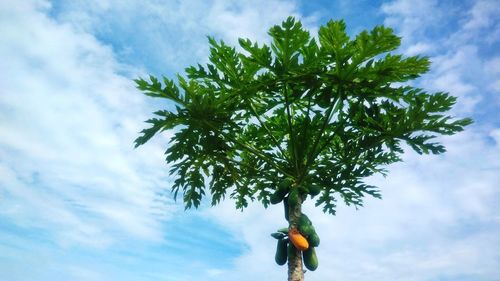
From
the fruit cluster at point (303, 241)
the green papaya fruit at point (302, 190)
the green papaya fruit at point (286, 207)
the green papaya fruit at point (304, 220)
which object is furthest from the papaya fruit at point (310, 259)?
the green papaya fruit at point (302, 190)

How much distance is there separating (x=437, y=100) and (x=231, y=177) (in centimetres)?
427

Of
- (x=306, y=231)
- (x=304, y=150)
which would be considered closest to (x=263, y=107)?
(x=304, y=150)

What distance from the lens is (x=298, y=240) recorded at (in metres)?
7.07

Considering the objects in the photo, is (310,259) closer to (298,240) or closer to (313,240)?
(313,240)

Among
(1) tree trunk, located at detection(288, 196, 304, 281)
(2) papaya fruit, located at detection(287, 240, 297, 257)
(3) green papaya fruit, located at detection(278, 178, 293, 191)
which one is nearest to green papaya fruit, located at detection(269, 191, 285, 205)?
(3) green papaya fruit, located at detection(278, 178, 293, 191)

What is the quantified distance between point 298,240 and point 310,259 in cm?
50

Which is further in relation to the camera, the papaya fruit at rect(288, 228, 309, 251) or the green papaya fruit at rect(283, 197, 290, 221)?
the green papaya fruit at rect(283, 197, 290, 221)

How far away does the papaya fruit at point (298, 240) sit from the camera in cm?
704

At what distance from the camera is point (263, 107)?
7.83 m

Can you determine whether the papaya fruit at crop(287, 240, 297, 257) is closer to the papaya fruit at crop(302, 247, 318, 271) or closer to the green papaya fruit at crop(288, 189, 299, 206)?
the papaya fruit at crop(302, 247, 318, 271)

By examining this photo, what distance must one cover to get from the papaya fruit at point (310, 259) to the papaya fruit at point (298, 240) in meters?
0.27

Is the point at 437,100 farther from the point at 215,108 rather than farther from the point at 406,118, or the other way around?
the point at 215,108

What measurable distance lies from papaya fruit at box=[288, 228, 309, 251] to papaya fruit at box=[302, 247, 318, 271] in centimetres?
27

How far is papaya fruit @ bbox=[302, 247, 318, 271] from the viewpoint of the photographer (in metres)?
7.28
